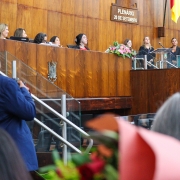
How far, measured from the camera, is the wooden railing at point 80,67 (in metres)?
7.50

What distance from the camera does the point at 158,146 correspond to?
2.55ft

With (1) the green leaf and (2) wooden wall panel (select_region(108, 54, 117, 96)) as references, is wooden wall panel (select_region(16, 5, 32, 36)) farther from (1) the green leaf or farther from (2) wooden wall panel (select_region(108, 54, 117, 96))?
(1) the green leaf

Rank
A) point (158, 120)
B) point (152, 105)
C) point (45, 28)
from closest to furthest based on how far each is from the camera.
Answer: point (158, 120)
point (152, 105)
point (45, 28)

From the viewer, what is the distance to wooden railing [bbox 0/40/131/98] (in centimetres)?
750

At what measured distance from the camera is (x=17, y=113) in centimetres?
334

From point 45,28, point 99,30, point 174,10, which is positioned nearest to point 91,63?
point 45,28

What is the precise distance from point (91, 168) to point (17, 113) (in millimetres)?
2548

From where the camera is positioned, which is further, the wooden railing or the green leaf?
the wooden railing

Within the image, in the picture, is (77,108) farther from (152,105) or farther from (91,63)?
(152,105)

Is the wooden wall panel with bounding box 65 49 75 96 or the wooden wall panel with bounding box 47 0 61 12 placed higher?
the wooden wall panel with bounding box 47 0 61 12

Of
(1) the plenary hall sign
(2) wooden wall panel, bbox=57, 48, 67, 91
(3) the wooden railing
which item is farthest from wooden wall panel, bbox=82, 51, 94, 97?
(1) the plenary hall sign

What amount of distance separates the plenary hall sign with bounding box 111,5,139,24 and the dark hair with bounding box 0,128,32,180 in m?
11.2

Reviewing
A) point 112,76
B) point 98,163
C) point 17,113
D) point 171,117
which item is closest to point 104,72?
point 112,76

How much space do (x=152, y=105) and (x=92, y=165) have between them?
8618 millimetres
